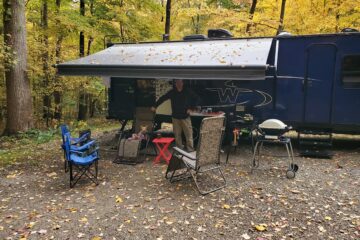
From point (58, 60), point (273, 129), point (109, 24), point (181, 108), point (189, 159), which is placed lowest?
point (189, 159)

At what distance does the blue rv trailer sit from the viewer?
7508 mm

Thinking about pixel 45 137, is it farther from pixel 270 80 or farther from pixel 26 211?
pixel 270 80

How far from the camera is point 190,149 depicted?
7711 mm

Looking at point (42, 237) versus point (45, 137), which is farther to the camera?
point (45, 137)

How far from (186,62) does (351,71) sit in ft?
13.7

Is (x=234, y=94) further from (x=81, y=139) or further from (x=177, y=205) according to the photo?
(x=177, y=205)

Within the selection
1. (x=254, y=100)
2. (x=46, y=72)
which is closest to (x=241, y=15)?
(x=254, y=100)

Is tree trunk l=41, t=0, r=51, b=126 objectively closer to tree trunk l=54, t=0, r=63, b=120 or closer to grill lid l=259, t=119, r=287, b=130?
tree trunk l=54, t=0, r=63, b=120

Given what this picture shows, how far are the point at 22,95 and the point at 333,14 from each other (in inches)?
527

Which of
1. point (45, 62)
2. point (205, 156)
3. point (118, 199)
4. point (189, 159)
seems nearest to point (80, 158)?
point (118, 199)

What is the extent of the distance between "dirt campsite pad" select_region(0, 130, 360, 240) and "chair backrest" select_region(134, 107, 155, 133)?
79.1 inches

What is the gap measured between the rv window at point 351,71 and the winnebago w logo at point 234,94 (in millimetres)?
1886

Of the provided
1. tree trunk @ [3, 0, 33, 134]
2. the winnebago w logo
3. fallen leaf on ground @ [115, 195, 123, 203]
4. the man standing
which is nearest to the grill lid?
the man standing

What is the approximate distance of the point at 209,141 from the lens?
18.3 ft
